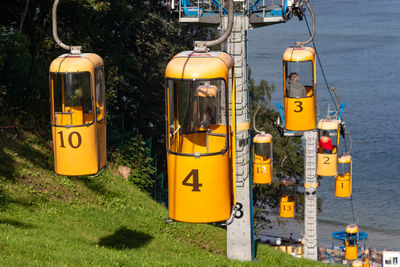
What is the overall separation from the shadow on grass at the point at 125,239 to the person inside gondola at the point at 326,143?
7576mm

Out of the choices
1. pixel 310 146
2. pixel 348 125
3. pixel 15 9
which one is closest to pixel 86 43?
pixel 15 9

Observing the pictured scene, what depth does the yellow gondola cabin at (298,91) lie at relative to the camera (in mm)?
15547

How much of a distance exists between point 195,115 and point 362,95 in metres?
49.2

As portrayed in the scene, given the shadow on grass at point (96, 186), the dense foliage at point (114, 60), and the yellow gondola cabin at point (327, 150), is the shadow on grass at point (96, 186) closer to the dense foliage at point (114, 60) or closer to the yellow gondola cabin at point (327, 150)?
the dense foliage at point (114, 60)

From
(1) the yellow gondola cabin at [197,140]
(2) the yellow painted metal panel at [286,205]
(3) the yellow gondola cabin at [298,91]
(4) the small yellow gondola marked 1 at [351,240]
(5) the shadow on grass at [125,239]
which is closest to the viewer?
(1) the yellow gondola cabin at [197,140]

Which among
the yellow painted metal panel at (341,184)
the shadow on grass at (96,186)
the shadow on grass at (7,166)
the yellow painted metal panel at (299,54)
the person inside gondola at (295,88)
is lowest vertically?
the yellow painted metal panel at (341,184)

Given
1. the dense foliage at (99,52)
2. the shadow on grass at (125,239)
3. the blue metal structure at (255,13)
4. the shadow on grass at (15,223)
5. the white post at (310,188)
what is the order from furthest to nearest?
the white post at (310,188)
the dense foliage at (99,52)
the blue metal structure at (255,13)
the shadow on grass at (125,239)
the shadow on grass at (15,223)

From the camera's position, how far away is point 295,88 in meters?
15.8

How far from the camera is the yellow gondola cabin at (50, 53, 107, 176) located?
35.4ft

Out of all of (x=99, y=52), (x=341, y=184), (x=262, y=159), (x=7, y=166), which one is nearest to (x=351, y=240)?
(x=341, y=184)

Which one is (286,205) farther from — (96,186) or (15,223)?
(15,223)

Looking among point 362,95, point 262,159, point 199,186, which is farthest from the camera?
point 362,95

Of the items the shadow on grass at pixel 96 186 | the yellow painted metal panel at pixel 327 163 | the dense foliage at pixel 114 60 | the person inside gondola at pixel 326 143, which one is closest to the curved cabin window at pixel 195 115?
the dense foliage at pixel 114 60

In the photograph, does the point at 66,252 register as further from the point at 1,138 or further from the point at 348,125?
the point at 348,125
